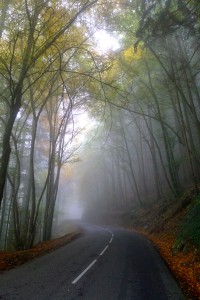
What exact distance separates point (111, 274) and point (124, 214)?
2759 centimetres

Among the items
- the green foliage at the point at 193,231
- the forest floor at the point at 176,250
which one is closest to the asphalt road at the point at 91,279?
the forest floor at the point at 176,250

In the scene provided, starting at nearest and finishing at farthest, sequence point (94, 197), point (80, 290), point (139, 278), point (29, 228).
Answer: point (80, 290)
point (139, 278)
point (29, 228)
point (94, 197)

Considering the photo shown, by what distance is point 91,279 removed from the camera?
786 cm

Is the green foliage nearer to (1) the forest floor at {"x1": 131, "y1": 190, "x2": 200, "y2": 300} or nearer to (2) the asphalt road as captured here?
(1) the forest floor at {"x1": 131, "y1": 190, "x2": 200, "y2": 300}

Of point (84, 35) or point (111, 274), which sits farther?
point (84, 35)

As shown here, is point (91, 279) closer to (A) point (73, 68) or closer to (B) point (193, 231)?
(B) point (193, 231)

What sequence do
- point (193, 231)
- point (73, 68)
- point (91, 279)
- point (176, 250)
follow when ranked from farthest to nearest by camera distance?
point (73, 68), point (176, 250), point (193, 231), point (91, 279)

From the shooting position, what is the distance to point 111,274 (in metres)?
8.52

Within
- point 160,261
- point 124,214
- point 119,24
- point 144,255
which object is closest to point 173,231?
point 144,255

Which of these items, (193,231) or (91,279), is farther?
(193,231)

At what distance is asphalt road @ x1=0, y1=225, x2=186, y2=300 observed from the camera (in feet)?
21.1

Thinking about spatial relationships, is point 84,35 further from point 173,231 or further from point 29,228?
point 173,231

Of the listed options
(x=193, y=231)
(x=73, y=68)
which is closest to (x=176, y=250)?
(x=193, y=231)

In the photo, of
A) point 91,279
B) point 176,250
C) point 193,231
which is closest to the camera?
point 91,279
